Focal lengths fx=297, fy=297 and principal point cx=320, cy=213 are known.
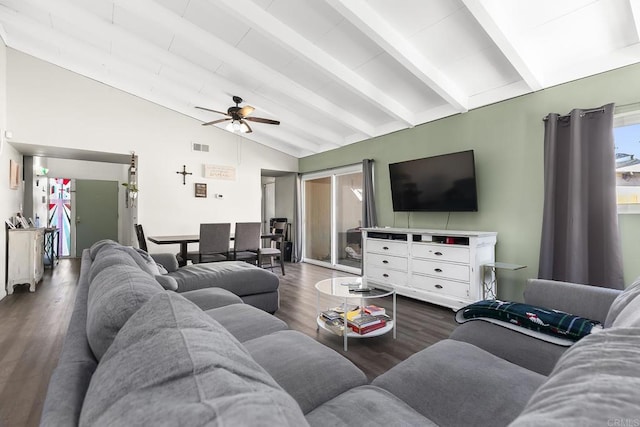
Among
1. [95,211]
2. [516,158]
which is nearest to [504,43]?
[516,158]

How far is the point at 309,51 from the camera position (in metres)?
3.19

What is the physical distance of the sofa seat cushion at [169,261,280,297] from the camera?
279cm

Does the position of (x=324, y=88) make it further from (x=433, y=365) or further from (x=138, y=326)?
(x=138, y=326)

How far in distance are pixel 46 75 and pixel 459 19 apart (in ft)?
18.6

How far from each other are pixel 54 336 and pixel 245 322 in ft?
7.01

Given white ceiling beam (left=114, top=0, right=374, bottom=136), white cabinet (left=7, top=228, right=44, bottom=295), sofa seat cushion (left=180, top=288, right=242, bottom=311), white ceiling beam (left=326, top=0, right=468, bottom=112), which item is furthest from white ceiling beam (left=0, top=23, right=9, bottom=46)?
sofa seat cushion (left=180, top=288, right=242, bottom=311)

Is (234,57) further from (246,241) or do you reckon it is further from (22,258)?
(22,258)

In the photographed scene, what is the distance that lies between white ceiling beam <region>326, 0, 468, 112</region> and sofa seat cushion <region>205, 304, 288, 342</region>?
2476 mm

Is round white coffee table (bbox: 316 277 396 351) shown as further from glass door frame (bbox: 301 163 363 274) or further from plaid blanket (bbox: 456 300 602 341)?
glass door frame (bbox: 301 163 363 274)

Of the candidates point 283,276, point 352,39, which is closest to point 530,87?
point 352,39

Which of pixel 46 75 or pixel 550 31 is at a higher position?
pixel 46 75

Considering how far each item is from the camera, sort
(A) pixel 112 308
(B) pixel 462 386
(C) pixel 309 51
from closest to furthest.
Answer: (A) pixel 112 308 → (B) pixel 462 386 → (C) pixel 309 51

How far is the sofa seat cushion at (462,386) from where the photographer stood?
3.31 feet

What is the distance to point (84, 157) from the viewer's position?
215 inches
